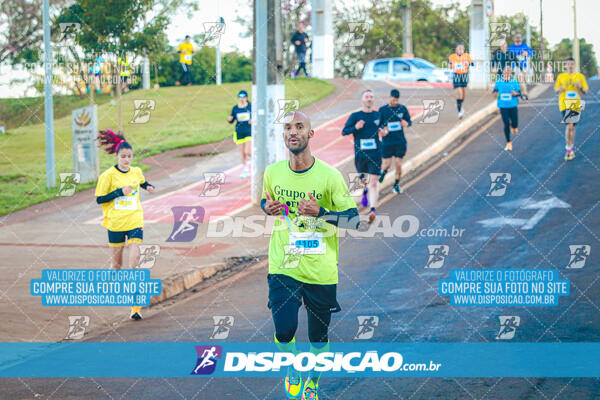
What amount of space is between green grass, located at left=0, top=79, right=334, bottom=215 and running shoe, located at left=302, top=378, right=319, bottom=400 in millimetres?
13592

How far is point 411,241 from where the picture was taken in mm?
12812

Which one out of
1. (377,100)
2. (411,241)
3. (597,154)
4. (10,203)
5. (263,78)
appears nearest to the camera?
(411,241)

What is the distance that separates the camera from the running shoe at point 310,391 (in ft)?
20.8

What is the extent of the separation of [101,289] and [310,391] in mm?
5073

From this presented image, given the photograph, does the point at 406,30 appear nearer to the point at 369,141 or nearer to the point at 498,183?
the point at 498,183

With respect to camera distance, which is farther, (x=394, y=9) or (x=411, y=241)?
(x=394, y=9)

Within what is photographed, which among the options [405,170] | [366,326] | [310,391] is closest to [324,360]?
[310,391]

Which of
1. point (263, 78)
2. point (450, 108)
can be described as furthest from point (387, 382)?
point (450, 108)

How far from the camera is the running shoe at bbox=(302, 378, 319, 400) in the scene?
6339mm

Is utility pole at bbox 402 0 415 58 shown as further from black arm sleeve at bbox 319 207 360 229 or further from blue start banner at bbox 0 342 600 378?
black arm sleeve at bbox 319 207 360 229

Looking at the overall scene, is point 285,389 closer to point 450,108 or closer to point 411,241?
point 411,241

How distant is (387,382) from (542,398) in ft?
4.05

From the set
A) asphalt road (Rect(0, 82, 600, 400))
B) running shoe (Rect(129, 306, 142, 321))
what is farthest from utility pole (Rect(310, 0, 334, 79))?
running shoe (Rect(129, 306, 142, 321))

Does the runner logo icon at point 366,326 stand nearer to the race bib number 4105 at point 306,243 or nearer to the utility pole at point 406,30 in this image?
the race bib number 4105 at point 306,243
